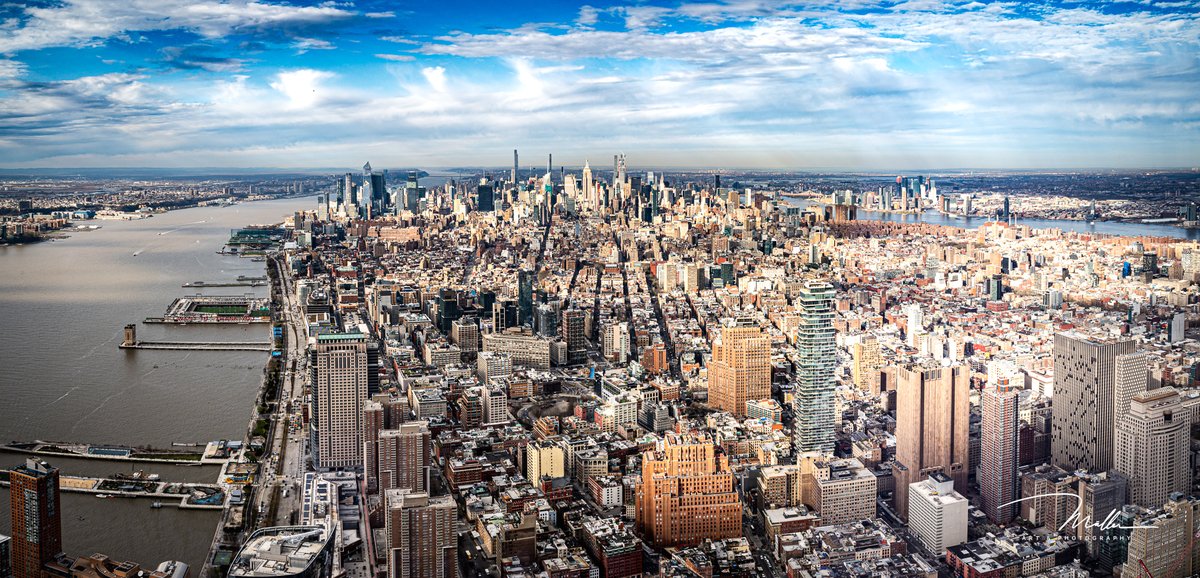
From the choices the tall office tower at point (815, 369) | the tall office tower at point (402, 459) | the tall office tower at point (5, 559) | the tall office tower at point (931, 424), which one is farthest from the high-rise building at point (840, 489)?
the tall office tower at point (5, 559)

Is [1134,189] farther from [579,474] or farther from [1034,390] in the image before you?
[579,474]

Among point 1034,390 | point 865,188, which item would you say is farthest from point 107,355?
point 1034,390

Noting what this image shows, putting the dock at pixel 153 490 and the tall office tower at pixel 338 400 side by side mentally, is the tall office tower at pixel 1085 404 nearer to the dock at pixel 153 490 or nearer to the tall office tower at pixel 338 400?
the tall office tower at pixel 338 400

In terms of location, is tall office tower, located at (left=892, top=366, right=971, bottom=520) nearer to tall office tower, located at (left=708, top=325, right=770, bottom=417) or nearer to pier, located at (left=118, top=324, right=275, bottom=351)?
tall office tower, located at (left=708, top=325, right=770, bottom=417)

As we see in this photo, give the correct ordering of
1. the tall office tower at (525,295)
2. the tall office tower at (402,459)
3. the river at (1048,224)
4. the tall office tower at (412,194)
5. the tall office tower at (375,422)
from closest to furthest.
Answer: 1. the river at (1048,224)
2. the tall office tower at (402,459)
3. the tall office tower at (375,422)
4. the tall office tower at (525,295)
5. the tall office tower at (412,194)

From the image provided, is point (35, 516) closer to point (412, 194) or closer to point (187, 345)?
point (187, 345)
